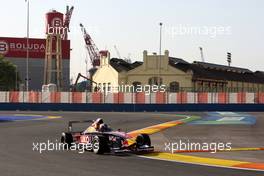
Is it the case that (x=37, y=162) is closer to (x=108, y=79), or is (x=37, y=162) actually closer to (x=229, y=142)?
(x=229, y=142)

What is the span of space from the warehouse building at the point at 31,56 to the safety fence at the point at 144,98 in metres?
62.6

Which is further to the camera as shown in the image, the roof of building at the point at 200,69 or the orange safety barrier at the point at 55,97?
the roof of building at the point at 200,69

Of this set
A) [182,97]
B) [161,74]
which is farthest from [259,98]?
[161,74]

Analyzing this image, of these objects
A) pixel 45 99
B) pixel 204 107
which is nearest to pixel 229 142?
pixel 204 107

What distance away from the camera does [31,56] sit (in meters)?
126

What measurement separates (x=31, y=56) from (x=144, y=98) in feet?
252

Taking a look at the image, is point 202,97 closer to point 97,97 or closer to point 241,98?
point 241,98

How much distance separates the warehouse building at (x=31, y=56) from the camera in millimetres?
121838

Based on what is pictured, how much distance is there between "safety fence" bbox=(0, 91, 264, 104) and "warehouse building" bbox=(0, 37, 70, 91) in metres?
62.6

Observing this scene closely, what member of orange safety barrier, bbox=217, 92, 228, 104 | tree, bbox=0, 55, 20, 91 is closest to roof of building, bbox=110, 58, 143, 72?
tree, bbox=0, 55, 20, 91

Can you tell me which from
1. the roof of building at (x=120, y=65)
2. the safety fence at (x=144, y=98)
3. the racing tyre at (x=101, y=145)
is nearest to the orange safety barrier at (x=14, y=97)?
the safety fence at (x=144, y=98)

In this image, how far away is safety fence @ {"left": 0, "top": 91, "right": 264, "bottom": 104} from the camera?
177ft

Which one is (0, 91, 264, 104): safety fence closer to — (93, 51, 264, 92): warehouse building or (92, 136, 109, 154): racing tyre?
(93, 51, 264, 92): warehouse building

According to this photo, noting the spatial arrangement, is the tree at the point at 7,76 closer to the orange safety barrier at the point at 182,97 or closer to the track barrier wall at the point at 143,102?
the track barrier wall at the point at 143,102
